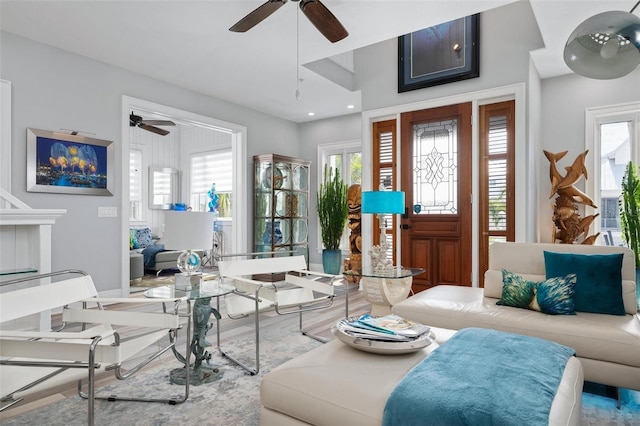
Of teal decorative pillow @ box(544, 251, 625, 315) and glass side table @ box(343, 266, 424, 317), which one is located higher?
teal decorative pillow @ box(544, 251, 625, 315)

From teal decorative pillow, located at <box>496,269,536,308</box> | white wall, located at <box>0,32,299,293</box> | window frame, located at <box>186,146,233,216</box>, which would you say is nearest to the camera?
teal decorative pillow, located at <box>496,269,536,308</box>

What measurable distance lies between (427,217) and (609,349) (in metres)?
2.66

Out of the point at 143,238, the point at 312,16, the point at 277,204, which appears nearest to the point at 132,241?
the point at 143,238

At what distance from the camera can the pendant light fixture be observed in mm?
1382

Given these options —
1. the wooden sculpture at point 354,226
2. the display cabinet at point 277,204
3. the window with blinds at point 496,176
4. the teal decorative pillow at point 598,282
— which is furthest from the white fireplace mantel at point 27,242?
the window with blinds at point 496,176

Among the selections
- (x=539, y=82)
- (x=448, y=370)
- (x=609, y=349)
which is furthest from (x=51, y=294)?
(x=539, y=82)

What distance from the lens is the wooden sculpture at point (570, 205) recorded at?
4055 mm

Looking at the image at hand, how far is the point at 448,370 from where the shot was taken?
56.4 inches

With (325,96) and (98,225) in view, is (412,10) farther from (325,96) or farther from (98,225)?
(98,225)

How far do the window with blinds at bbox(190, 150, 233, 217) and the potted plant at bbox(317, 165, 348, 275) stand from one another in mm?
2649

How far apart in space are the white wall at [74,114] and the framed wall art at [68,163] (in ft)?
0.22

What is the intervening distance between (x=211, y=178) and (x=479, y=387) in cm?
770

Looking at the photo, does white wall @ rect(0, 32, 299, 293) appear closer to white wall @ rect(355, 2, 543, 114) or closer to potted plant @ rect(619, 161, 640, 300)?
white wall @ rect(355, 2, 543, 114)

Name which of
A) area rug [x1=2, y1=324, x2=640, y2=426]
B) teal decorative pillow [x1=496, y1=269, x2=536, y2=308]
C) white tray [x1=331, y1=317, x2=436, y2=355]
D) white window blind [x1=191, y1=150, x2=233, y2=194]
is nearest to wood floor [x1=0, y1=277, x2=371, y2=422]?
area rug [x1=2, y1=324, x2=640, y2=426]
